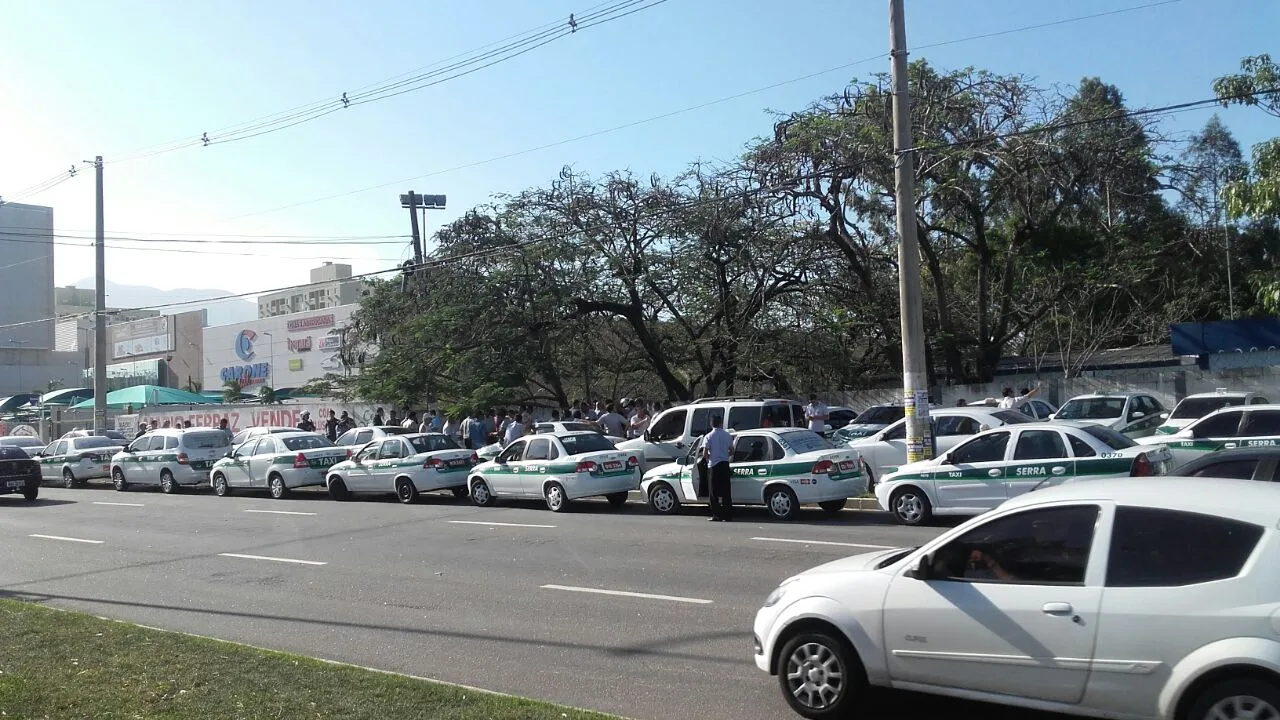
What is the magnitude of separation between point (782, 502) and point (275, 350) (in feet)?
212

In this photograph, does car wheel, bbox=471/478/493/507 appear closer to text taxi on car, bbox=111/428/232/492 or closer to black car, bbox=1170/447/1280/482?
text taxi on car, bbox=111/428/232/492

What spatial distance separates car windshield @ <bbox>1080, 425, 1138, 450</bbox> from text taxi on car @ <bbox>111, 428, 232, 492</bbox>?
22217 mm

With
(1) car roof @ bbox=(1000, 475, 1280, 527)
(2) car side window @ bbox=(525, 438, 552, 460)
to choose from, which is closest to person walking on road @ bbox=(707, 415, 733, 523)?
(2) car side window @ bbox=(525, 438, 552, 460)

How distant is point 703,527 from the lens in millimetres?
16391

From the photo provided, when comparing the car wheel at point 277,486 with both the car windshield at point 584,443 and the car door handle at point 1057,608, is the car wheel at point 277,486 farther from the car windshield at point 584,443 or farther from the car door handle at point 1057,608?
the car door handle at point 1057,608

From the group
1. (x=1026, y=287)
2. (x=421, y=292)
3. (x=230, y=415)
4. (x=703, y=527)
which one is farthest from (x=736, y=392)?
(x=230, y=415)

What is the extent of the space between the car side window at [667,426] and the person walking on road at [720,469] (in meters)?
4.12

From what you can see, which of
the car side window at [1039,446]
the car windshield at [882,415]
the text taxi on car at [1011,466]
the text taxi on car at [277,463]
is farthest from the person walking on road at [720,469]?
the text taxi on car at [277,463]

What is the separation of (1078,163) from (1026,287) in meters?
4.19

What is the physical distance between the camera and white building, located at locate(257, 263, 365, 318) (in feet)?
256

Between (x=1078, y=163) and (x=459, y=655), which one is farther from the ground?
(x=1078, y=163)

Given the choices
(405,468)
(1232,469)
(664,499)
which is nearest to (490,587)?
(664,499)

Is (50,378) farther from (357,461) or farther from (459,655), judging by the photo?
(459,655)

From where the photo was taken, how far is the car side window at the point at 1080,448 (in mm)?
14008
